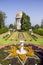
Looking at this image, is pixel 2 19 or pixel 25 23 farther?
pixel 2 19

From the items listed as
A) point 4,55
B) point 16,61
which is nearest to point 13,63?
point 16,61

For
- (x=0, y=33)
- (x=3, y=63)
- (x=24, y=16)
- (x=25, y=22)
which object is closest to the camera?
(x=3, y=63)

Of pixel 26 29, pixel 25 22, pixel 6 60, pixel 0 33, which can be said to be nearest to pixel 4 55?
pixel 6 60

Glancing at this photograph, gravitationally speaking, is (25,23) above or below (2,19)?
below

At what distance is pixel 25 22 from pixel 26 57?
76.2 ft

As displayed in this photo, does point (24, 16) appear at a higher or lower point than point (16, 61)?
higher

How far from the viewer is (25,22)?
116ft

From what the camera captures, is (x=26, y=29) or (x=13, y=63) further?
(x=26, y=29)

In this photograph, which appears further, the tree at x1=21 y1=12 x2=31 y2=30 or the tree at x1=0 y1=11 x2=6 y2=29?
the tree at x1=0 y1=11 x2=6 y2=29

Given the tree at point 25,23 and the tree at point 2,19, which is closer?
the tree at point 25,23

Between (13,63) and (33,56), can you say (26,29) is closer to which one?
(33,56)

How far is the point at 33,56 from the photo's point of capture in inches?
517

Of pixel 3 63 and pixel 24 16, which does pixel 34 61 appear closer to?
pixel 3 63

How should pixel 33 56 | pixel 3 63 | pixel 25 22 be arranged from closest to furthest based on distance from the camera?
pixel 3 63 < pixel 33 56 < pixel 25 22
